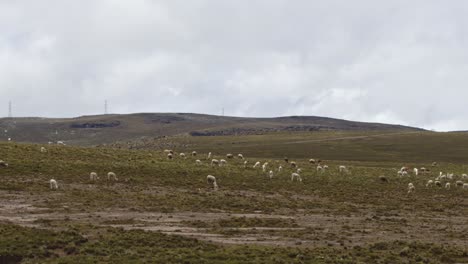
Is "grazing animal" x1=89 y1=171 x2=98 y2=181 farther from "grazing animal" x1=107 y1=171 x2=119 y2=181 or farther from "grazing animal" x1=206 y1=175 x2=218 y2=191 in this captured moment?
"grazing animal" x1=206 y1=175 x2=218 y2=191

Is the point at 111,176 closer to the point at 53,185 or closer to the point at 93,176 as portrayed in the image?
the point at 93,176

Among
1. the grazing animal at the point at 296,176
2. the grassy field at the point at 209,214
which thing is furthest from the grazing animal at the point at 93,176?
Result: the grazing animal at the point at 296,176

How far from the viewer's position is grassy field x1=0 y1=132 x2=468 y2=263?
25.2 m

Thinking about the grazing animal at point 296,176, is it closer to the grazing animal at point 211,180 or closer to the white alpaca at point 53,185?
the grazing animal at point 211,180

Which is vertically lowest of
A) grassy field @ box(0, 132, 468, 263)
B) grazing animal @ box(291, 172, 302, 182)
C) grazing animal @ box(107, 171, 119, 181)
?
grassy field @ box(0, 132, 468, 263)

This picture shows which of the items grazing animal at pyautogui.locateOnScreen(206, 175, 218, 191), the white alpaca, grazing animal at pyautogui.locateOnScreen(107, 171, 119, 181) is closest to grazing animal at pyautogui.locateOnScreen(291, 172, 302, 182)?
grazing animal at pyautogui.locateOnScreen(206, 175, 218, 191)

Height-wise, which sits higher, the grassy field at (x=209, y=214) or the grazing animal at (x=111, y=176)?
the grazing animal at (x=111, y=176)

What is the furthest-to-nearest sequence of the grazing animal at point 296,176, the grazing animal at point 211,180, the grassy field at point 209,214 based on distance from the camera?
the grazing animal at point 296,176, the grazing animal at point 211,180, the grassy field at point 209,214

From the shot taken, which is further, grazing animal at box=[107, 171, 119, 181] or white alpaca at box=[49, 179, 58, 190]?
grazing animal at box=[107, 171, 119, 181]

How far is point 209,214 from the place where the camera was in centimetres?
3691

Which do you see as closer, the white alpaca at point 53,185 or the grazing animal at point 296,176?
the white alpaca at point 53,185

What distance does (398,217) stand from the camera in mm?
39844

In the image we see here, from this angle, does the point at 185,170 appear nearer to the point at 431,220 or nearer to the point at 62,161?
the point at 62,161

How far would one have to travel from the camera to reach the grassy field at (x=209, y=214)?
25172mm
